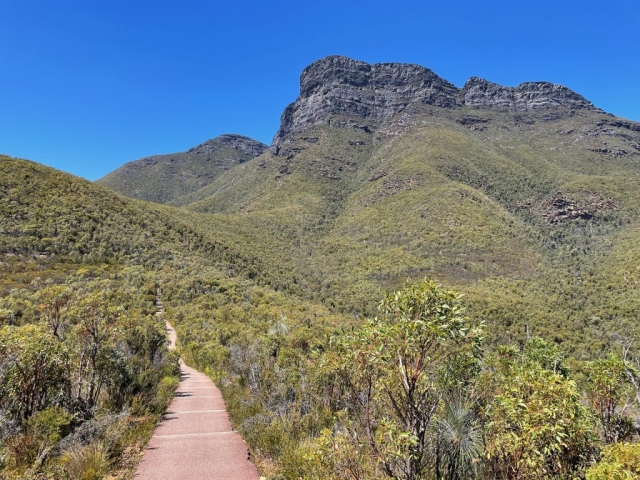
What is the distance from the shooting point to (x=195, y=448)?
28.5 ft

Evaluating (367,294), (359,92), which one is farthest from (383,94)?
(367,294)

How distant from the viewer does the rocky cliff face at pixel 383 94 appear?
146 meters

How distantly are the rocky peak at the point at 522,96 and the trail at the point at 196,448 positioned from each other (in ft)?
554

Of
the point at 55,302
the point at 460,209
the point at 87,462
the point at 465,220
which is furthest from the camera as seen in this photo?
the point at 460,209

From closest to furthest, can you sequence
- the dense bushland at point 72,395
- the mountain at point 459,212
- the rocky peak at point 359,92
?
the dense bushland at point 72,395 < the mountain at point 459,212 < the rocky peak at point 359,92

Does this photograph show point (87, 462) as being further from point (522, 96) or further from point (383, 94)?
point (522, 96)

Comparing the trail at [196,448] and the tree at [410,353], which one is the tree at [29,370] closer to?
the trail at [196,448]

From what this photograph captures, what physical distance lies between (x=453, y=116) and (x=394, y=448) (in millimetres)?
146022

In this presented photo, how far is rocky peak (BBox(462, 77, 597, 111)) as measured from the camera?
146250 mm

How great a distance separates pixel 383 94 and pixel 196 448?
16572 cm

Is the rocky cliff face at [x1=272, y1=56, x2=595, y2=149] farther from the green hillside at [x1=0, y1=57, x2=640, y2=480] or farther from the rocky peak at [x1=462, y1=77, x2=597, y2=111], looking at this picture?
the green hillside at [x1=0, y1=57, x2=640, y2=480]

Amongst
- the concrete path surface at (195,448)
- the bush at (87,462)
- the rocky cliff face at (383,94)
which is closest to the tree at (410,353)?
the concrete path surface at (195,448)

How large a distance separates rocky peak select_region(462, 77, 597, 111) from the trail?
6647 inches

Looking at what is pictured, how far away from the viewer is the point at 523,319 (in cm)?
4619
